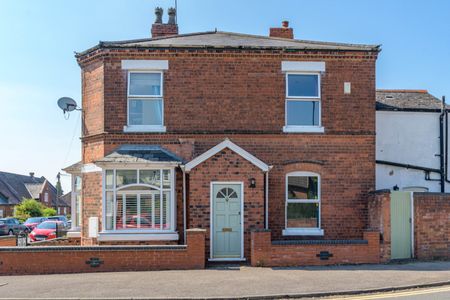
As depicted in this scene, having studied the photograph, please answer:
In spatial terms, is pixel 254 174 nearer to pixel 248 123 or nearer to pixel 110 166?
pixel 248 123

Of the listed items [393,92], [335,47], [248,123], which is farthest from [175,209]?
[393,92]

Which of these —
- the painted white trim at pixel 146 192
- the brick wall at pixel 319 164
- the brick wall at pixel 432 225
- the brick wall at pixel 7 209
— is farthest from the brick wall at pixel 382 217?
the brick wall at pixel 7 209

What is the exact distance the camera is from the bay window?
14.6m

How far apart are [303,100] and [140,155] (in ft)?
18.0

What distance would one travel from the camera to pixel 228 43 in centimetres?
1538

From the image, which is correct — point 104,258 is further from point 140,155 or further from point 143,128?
point 143,128

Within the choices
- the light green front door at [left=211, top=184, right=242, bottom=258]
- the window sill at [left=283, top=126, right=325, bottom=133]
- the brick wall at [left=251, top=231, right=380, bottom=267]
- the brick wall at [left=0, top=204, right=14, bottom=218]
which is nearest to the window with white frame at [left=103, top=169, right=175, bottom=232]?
the light green front door at [left=211, top=184, right=242, bottom=258]

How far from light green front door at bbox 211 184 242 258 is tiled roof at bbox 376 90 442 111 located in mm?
6896

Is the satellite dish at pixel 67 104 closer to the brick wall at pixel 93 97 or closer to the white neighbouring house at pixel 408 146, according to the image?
the brick wall at pixel 93 97

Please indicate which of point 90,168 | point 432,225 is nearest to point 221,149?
point 90,168

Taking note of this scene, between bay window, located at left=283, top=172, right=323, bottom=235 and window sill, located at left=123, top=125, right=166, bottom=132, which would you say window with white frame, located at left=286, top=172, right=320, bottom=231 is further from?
window sill, located at left=123, top=125, right=166, bottom=132

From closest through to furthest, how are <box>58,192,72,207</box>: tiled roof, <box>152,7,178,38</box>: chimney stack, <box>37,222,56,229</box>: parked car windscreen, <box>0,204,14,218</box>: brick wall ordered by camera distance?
<box>152,7,178,38</box>: chimney stack, <box>37,222,56,229</box>: parked car windscreen, <box>0,204,14,218</box>: brick wall, <box>58,192,72,207</box>: tiled roof

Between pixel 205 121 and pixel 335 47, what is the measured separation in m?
4.93

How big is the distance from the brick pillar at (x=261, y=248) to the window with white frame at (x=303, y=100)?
13.5 feet
